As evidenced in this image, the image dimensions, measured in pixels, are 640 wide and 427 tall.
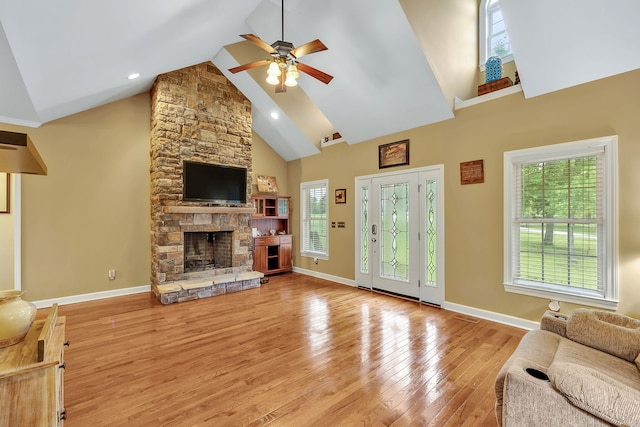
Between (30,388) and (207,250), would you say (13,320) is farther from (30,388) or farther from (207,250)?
(207,250)

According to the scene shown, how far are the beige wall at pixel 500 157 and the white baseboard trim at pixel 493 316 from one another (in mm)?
52

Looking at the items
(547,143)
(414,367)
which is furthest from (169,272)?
(547,143)

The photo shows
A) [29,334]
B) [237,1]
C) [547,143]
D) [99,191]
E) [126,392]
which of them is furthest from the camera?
[99,191]

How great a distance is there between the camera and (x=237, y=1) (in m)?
3.54

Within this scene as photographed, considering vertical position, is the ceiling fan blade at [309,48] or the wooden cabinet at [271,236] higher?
the ceiling fan blade at [309,48]

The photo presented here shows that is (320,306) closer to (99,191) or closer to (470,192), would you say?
(470,192)

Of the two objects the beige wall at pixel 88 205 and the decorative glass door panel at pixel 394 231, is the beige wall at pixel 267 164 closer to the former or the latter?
the beige wall at pixel 88 205

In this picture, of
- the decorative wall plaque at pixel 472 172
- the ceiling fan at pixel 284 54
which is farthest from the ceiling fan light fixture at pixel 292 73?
the decorative wall plaque at pixel 472 172

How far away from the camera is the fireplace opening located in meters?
5.51

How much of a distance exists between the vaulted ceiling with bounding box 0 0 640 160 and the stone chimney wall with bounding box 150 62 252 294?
381mm

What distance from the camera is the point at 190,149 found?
16.9ft

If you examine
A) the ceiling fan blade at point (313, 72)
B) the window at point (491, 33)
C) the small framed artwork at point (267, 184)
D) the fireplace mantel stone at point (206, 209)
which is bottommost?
the fireplace mantel stone at point (206, 209)

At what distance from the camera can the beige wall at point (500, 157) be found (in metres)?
2.83

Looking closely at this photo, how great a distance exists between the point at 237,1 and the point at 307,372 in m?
4.18
